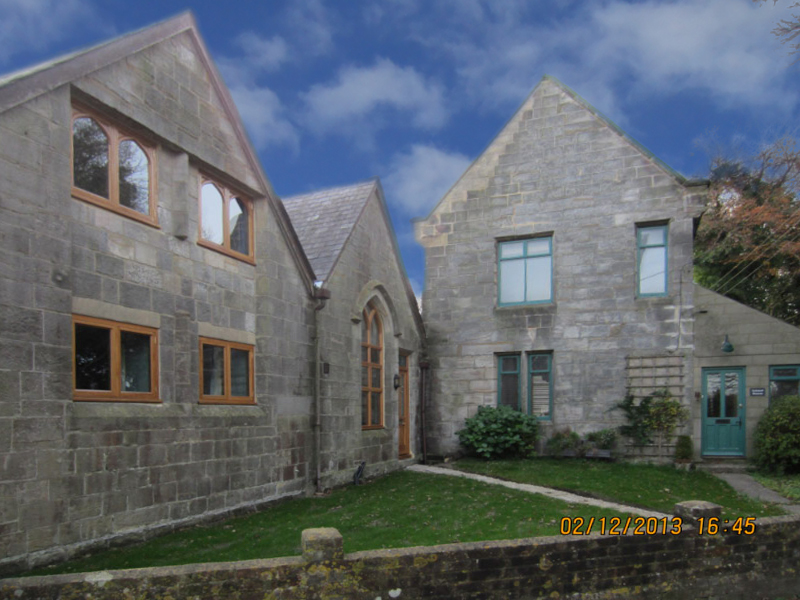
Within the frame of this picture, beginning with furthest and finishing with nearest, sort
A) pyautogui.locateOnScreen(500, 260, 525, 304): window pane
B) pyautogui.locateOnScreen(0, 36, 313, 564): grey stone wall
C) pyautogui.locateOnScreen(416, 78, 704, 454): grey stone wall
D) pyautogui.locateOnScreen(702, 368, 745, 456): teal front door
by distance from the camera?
1. pyautogui.locateOnScreen(500, 260, 525, 304): window pane
2. pyautogui.locateOnScreen(416, 78, 704, 454): grey stone wall
3. pyautogui.locateOnScreen(702, 368, 745, 456): teal front door
4. pyautogui.locateOnScreen(0, 36, 313, 564): grey stone wall

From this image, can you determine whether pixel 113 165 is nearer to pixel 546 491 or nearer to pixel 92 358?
pixel 92 358

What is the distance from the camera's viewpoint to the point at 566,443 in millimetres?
16328

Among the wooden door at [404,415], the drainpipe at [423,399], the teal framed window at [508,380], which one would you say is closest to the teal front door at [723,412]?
the teal framed window at [508,380]

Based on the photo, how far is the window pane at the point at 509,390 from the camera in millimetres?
17203

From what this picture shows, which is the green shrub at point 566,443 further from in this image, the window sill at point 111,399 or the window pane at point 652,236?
the window sill at point 111,399

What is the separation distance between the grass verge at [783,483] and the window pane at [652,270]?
15.2ft

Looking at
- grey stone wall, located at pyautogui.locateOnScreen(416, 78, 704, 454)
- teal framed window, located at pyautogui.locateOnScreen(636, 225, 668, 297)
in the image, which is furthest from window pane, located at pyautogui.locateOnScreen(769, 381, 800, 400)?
teal framed window, located at pyautogui.locateOnScreen(636, 225, 668, 297)

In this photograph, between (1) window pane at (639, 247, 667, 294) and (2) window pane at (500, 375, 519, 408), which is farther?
(2) window pane at (500, 375, 519, 408)

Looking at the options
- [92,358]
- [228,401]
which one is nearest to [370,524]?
[228,401]

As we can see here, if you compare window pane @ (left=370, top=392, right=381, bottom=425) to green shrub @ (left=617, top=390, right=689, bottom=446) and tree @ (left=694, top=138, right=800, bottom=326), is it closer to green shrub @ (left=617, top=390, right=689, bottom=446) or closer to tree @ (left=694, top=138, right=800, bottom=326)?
green shrub @ (left=617, top=390, right=689, bottom=446)

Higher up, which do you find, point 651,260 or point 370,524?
point 651,260

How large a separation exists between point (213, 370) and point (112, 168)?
10.7 ft

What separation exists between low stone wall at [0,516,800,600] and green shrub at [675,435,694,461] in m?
8.31

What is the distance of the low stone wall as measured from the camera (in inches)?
204
